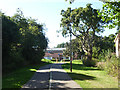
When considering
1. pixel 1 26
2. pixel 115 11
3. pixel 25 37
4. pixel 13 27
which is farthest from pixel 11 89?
pixel 25 37

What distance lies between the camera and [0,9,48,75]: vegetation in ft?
59.1

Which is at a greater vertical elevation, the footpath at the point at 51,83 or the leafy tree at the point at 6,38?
the leafy tree at the point at 6,38

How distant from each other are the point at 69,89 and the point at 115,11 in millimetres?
6246

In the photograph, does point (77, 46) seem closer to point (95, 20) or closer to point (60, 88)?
point (95, 20)

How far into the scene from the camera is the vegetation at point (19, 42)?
1800 cm

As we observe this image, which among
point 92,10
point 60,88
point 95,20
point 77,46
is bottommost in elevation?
point 60,88

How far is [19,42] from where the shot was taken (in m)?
22.6

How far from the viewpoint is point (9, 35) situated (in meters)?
18.0

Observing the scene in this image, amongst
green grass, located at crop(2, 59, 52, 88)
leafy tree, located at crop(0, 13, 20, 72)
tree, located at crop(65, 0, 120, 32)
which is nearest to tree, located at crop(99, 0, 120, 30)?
tree, located at crop(65, 0, 120, 32)

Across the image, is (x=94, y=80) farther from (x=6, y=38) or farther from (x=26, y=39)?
(x=26, y=39)

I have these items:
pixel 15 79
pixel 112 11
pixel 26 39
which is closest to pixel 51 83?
pixel 15 79

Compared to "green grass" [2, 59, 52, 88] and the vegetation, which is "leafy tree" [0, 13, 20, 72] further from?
"green grass" [2, 59, 52, 88]

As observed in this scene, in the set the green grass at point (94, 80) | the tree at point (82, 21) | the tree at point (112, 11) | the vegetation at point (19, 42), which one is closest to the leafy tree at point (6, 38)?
the vegetation at point (19, 42)

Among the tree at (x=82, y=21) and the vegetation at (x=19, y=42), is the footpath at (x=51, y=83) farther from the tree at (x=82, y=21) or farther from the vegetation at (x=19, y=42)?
the tree at (x=82, y=21)
